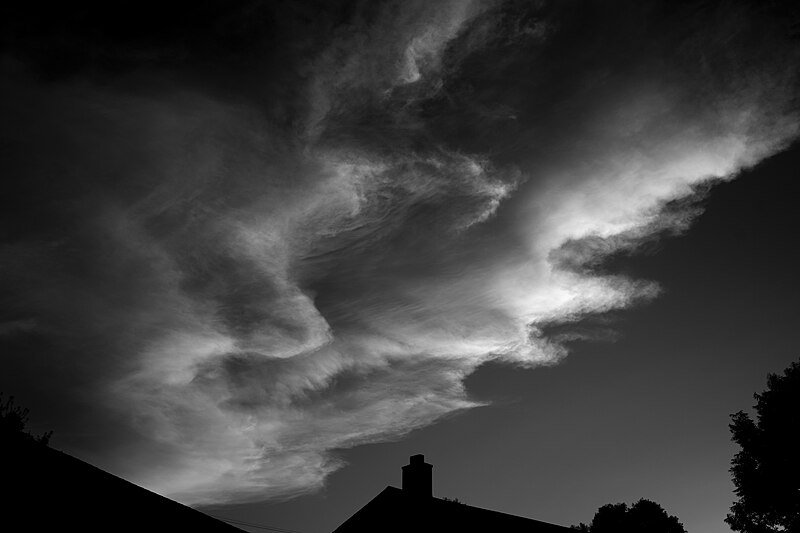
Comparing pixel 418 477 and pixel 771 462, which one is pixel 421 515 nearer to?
pixel 418 477

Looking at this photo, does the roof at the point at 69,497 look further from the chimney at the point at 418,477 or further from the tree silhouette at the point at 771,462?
the tree silhouette at the point at 771,462

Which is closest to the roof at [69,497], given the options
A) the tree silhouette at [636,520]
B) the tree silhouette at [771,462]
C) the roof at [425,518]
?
the roof at [425,518]

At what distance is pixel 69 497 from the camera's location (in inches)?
562

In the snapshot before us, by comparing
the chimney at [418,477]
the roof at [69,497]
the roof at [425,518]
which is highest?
the chimney at [418,477]

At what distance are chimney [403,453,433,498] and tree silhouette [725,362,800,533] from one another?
63.9ft

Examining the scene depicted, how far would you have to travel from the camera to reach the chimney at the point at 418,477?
24859 millimetres

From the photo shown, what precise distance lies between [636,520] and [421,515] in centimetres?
3240

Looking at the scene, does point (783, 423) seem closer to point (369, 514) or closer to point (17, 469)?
point (369, 514)

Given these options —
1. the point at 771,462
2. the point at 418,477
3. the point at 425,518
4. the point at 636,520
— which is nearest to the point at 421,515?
the point at 425,518

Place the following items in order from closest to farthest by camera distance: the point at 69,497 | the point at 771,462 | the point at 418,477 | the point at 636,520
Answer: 1. the point at 69,497
2. the point at 418,477
3. the point at 771,462
4. the point at 636,520

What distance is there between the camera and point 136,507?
51.3 ft

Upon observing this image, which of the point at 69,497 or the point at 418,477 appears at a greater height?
the point at 418,477

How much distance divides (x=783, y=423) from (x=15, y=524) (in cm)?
3504

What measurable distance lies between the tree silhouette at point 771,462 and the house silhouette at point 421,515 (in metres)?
12.8
